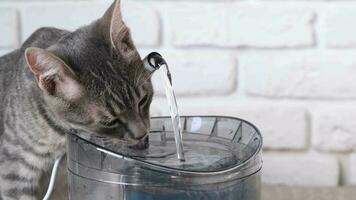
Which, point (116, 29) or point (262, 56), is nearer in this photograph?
point (116, 29)

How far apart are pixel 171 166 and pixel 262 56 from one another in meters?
0.45

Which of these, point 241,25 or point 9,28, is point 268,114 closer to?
point 241,25

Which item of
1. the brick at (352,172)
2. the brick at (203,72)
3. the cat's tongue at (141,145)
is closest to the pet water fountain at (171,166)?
the cat's tongue at (141,145)

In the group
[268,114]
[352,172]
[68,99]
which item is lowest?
[352,172]

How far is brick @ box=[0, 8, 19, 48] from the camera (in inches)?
40.7

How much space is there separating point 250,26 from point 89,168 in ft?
1.54

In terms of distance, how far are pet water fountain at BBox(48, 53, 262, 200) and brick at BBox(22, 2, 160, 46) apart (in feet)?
1.05

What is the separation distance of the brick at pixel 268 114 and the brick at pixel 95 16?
13 centimetres

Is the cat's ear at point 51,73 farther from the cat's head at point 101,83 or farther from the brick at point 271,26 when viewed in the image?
the brick at point 271,26

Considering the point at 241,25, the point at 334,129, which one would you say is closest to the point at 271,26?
the point at 241,25

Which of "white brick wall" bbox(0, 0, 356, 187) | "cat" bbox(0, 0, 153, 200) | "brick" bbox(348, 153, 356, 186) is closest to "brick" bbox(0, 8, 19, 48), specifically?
"white brick wall" bbox(0, 0, 356, 187)

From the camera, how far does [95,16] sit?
102 centimetres

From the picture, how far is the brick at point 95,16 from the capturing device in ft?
3.31

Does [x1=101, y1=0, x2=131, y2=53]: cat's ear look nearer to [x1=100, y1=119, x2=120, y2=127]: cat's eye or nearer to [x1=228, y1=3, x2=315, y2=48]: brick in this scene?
[x1=100, y1=119, x2=120, y2=127]: cat's eye
